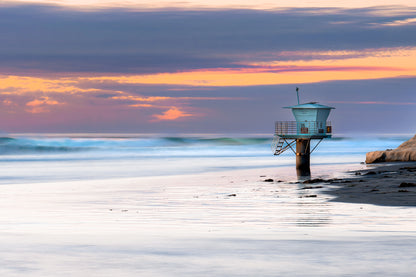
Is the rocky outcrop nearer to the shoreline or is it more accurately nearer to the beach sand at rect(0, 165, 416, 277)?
the shoreline

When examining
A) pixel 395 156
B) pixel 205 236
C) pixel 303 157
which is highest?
pixel 303 157

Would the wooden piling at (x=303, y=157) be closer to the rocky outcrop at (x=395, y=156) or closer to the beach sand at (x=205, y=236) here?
the rocky outcrop at (x=395, y=156)

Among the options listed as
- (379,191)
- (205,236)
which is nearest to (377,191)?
(379,191)

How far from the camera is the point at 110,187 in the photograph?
2767cm

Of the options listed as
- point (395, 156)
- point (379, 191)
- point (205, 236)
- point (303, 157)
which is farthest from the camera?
point (395, 156)

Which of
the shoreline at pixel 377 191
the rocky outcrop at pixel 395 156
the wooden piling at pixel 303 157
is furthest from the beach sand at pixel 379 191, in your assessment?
the rocky outcrop at pixel 395 156

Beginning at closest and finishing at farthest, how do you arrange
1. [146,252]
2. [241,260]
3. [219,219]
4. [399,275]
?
[399,275] → [241,260] → [146,252] → [219,219]

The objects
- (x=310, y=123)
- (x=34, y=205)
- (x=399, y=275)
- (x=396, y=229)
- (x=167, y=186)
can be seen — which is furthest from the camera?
(x=310, y=123)

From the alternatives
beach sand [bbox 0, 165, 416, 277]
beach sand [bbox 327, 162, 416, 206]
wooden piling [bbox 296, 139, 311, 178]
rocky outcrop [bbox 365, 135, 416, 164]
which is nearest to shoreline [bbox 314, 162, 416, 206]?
beach sand [bbox 327, 162, 416, 206]

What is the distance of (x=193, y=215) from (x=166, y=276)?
759 centimetres

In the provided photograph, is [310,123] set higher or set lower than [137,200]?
higher

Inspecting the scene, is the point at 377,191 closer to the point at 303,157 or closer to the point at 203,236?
the point at 203,236

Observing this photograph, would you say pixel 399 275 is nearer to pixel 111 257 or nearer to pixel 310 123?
pixel 111 257

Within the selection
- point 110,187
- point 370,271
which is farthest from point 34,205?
point 370,271
